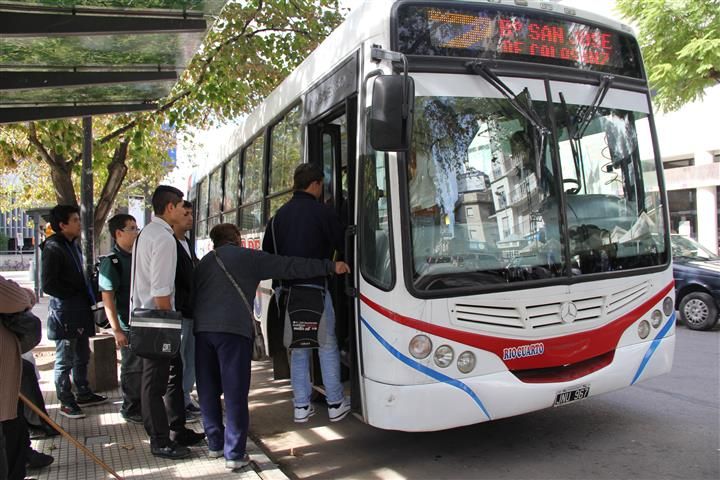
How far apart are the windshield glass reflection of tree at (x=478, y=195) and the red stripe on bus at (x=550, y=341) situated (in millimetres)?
287

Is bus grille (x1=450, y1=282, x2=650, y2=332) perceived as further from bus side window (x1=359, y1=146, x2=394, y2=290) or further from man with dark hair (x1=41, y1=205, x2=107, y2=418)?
man with dark hair (x1=41, y1=205, x2=107, y2=418)

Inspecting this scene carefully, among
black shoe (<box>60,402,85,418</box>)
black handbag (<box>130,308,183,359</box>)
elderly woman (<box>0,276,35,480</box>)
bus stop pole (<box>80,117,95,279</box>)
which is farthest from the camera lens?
bus stop pole (<box>80,117,95,279</box>)

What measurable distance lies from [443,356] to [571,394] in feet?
3.37

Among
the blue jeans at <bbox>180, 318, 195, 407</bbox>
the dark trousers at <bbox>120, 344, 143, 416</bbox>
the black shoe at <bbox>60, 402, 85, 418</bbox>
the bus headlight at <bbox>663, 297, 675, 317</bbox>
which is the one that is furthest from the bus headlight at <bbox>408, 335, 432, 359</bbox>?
the black shoe at <bbox>60, 402, 85, 418</bbox>

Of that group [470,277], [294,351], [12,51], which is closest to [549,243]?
[470,277]

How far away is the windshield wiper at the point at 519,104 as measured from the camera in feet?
14.4

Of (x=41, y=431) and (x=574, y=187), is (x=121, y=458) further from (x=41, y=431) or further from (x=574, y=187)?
(x=574, y=187)

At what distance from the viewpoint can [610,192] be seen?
16.0ft

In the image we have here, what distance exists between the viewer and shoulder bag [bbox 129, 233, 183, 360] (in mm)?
4473

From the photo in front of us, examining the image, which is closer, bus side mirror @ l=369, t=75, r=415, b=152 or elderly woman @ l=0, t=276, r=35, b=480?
elderly woman @ l=0, t=276, r=35, b=480

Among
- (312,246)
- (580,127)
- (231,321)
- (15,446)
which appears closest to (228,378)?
(231,321)

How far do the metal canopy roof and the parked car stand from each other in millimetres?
8703

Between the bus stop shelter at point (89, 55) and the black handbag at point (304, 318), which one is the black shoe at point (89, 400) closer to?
the bus stop shelter at point (89, 55)

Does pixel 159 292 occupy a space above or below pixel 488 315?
above
